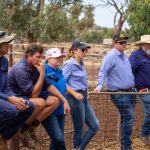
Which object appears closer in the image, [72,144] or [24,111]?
[24,111]

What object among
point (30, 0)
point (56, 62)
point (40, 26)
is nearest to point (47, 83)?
point (56, 62)

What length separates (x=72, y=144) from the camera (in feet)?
25.0

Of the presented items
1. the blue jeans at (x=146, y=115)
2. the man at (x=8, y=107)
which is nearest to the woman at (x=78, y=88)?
the blue jeans at (x=146, y=115)

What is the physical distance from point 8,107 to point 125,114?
267 centimetres

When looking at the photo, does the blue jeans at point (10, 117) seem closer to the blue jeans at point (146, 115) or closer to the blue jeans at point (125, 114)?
the blue jeans at point (125, 114)

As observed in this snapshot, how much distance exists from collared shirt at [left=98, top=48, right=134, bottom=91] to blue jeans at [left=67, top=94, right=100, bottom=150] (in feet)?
1.93

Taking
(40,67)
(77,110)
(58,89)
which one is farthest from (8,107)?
(77,110)

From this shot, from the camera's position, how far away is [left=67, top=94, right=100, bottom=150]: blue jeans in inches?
258

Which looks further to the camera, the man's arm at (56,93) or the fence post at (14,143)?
the fence post at (14,143)

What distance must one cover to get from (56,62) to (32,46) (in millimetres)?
534

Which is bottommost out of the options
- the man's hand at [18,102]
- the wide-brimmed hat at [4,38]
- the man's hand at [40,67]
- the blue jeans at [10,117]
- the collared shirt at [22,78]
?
the blue jeans at [10,117]

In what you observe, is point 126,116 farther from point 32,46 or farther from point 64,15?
point 64,15

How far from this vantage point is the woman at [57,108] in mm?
5762

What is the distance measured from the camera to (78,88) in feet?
21.7
